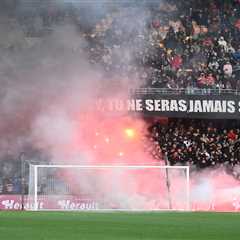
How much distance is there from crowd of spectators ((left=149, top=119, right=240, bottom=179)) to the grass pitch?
22.1ft

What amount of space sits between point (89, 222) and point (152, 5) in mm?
9659

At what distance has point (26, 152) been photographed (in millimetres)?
17594

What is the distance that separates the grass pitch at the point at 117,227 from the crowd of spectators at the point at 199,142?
674 cm

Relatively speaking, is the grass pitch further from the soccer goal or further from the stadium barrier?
the soccer goal

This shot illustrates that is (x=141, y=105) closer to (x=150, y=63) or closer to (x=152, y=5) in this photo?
(x=150, y=63)

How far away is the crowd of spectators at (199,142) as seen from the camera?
59.3 ft

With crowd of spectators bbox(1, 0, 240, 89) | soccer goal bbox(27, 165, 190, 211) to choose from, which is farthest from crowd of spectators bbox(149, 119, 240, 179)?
soccer goal bbox(27, 165, 190, 211)

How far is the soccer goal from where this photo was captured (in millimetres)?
15398

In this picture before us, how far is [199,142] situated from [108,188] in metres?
3.33

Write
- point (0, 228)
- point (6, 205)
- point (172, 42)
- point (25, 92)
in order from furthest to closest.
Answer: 1. point (172, 42)
2. point (25, 92)
3. point (6, 205)
4. point (0, 228)

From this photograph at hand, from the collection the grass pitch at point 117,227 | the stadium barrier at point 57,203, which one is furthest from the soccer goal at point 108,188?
the grass pitch at point 117,227

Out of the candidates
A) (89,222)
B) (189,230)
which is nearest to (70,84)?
(89,222)

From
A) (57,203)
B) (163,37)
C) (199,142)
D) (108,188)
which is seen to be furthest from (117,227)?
(163,37)

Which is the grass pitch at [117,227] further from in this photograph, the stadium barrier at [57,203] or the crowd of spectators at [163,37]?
the crowd of spectators at [163,37]
